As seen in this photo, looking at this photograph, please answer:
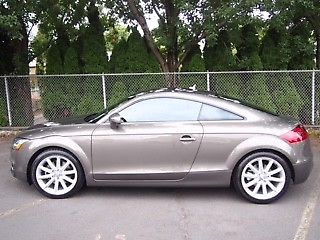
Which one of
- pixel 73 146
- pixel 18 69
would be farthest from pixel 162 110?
pixel 18 69

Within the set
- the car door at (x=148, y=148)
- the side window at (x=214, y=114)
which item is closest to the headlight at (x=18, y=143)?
the car door at (x=148, y=148)

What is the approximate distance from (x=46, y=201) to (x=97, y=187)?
748mm

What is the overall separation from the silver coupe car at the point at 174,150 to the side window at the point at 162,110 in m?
0.01

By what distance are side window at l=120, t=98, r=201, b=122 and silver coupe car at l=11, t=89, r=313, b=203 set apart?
1 centimetres

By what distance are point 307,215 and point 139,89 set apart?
598 centimetres

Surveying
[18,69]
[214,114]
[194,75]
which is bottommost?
[214,114]

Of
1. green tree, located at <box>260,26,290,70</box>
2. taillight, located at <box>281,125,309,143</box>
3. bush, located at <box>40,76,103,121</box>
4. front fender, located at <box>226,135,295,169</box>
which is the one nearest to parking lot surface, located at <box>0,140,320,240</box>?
front fender, located at <box>226,135,295,169</box>

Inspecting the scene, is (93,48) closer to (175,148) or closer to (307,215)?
(175,148)

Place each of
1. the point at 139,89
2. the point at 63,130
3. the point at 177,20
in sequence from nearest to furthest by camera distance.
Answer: the point at 63,130, the point at 177,20, the point at 139,89

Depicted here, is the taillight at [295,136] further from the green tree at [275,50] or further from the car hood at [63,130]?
the green tree at [275,50]

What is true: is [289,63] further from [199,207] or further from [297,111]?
[199,207]

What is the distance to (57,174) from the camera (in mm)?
4891

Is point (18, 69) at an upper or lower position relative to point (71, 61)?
lower

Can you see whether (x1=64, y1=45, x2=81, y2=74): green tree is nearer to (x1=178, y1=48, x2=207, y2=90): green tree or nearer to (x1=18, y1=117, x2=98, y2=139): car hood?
(x1=178, y1=48, x2=207, y2=90): green tree
